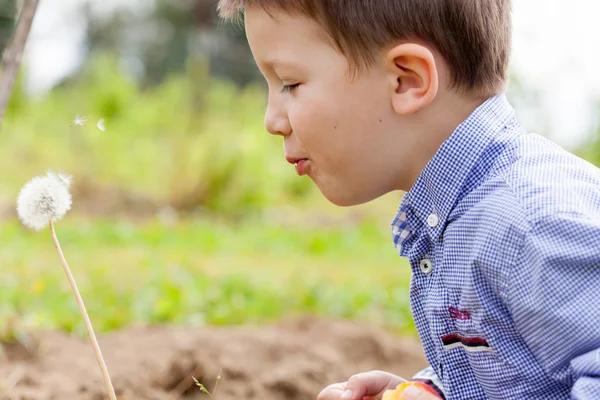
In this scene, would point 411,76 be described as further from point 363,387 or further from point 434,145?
point 363,387

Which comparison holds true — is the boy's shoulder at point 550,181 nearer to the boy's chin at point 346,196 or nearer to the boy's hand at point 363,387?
the boy's chin at point 346,196

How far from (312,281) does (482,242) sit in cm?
311

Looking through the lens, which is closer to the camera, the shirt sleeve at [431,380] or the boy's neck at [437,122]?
the boy's neck at [437,122]

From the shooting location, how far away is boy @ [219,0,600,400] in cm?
133

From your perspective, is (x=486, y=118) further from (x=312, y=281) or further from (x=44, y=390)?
(x=312, y=281)

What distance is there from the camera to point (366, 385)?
171 centimetres

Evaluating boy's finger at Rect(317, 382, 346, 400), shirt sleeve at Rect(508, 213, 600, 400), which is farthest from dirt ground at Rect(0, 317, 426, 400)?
shirt sleeve at Rect(508, 213, 600, 400)

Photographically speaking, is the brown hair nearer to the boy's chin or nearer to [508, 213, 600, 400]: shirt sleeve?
the boy's chin

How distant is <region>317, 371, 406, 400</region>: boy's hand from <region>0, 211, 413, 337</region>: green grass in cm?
155

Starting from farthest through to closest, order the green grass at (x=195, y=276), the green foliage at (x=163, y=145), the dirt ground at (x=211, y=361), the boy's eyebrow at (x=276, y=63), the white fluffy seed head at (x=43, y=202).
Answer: the green foliage at (x=163, y=145)
the green grass at (x=195, y=276)
the dirt ground at (x=211, y=361)
the boy's eyebrow at (x=276, y=63)
the white fluffy seed head at (x=43, y=202)

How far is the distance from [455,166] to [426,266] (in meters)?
0.23

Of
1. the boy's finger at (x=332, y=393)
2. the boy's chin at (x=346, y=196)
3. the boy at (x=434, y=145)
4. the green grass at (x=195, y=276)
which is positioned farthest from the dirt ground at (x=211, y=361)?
the boy's chin at (x=346, y=196)

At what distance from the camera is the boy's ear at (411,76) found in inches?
59.0

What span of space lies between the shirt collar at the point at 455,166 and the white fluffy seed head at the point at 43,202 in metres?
0.74
